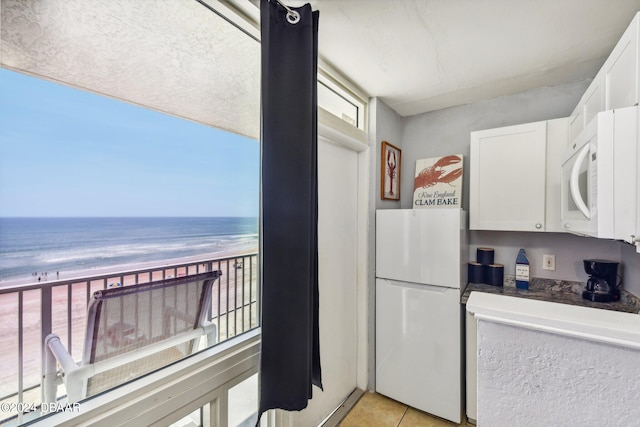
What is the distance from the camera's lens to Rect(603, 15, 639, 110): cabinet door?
1.02 meters

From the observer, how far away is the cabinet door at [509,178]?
6.34ft

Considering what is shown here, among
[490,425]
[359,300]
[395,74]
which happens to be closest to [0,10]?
[490,425]

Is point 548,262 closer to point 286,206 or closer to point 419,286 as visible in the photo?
point 419,286

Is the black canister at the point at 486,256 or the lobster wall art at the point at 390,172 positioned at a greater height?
the lobster wall art at the point at 390,172

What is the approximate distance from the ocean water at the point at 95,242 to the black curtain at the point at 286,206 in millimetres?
286

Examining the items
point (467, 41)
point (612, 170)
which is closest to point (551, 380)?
point (612, 170)

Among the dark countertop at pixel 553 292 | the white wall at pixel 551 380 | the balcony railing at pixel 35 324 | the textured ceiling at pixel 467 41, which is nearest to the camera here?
the white wall at pixel 551 380

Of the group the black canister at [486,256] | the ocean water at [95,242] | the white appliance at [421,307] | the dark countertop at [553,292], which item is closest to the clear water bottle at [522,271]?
the dark countertop at [553,292]

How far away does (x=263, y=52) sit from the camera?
1.22m

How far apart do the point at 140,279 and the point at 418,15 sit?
1732 mm

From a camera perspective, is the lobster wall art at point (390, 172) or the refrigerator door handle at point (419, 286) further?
the lobster wall art at point (390, 172)

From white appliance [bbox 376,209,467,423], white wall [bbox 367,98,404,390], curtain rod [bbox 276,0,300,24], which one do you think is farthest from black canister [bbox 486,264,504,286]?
curtain rod [bbox 276,0,300,24]

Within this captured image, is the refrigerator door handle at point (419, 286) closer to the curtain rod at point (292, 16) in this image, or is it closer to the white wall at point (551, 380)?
→ the white wall at point (551, 380)

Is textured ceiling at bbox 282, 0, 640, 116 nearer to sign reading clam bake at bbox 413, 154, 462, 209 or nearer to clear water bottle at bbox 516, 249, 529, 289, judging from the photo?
sign reading clam bake at bbox 413, 154, 462, 209
